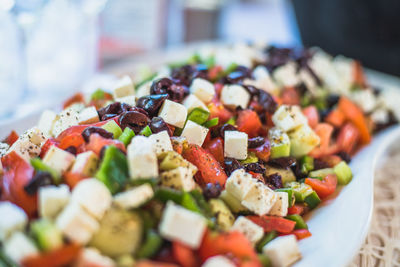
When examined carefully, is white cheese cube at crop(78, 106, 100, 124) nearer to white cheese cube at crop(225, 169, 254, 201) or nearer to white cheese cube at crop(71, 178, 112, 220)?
white cheese cube at crop(71, 178, 112, 220)

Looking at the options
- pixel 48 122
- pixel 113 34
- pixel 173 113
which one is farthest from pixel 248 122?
pixel 113 34

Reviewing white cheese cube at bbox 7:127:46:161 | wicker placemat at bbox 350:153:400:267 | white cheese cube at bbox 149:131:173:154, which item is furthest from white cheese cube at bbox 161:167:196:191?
wicker placemat at bbox 350:153:400:267

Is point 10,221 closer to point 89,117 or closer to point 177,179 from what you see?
point 177,179

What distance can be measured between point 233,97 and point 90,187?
1.00 metres

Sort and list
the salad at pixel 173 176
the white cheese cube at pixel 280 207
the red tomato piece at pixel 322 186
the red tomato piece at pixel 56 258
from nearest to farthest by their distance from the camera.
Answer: the red tomato piece at pixel 56 258 < the salad at pixel 173 176 < the white cheese cube at pixel 280 207 < the red tomato piece at pixel 322 186

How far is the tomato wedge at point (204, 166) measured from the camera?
1471mm

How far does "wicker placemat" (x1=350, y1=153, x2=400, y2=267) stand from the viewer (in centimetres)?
158

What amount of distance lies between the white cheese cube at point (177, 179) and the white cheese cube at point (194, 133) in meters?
0.30

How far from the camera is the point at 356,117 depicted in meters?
2.44

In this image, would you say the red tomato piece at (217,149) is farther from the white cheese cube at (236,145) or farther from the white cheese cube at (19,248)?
the white cheese cube at (19,248)

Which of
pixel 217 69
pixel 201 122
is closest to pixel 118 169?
pixel 201 122

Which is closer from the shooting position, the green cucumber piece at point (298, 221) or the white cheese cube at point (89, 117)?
the green cucumber piece at point (298, 221)

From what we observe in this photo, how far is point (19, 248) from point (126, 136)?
60 cm

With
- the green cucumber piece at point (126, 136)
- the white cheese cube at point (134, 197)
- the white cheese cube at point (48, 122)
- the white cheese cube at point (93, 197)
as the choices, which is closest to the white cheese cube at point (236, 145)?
the green cucumber piece at point (126, 136)
